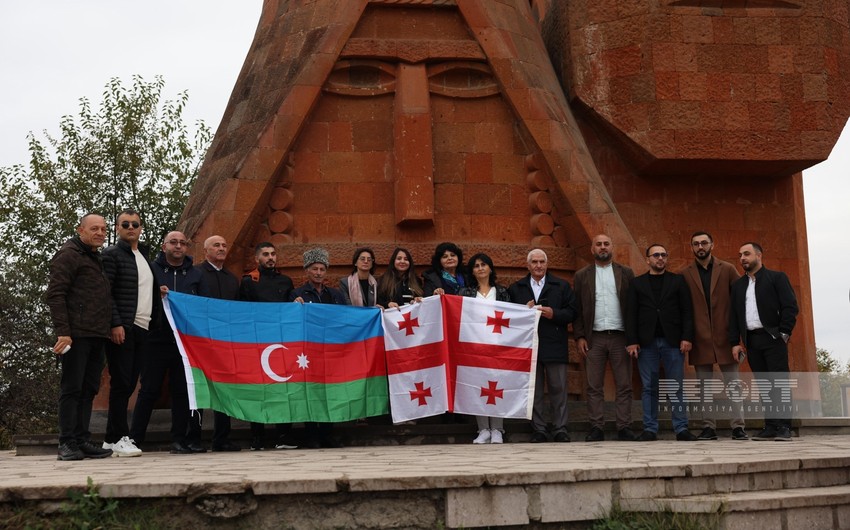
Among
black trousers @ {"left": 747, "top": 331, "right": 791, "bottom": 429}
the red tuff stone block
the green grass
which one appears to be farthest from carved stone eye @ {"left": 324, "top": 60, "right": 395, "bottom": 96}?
the green grass

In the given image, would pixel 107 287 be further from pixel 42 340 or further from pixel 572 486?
pixel 42 340

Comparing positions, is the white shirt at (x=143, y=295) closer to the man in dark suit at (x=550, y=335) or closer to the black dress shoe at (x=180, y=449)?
the black dress shoe at (x=180, y=449)

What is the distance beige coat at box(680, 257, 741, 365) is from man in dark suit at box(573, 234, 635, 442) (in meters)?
0.66

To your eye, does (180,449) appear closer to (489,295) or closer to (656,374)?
(489,295)

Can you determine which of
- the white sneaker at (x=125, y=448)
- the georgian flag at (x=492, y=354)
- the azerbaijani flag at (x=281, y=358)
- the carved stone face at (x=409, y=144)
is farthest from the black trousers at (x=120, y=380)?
the carved stone face at (x=409, y=144)

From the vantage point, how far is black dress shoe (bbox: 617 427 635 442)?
10625 millimetres

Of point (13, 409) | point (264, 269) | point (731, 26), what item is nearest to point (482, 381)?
point (264, 269)

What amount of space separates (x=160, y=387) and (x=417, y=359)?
240 centimetres

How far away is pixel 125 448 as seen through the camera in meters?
8.91

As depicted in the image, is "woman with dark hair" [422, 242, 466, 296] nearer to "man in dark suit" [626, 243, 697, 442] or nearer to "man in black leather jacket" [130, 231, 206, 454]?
"man in dark suit" [626, 243, 697, 442]

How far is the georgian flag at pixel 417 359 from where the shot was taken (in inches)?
406

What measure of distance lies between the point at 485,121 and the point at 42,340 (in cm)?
1249

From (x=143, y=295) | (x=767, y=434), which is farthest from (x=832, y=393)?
(x=143, y=295)

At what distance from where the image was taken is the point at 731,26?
1414 cm
